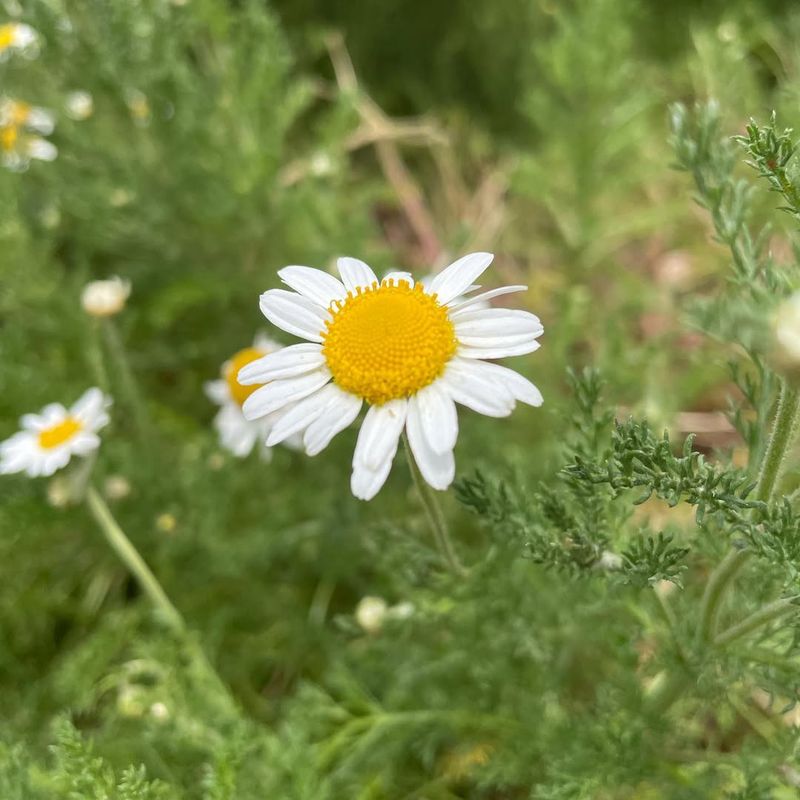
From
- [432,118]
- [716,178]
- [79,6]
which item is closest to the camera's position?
[716,178]

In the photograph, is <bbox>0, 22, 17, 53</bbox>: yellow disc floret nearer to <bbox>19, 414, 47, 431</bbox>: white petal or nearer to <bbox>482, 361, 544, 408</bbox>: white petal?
<bbox>19, 414, 47, 431</bbox>: white petal

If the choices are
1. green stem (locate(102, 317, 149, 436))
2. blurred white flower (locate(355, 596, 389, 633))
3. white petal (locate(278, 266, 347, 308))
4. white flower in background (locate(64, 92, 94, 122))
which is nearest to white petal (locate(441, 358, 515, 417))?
white petal (locate(278, 266, 347, 308))

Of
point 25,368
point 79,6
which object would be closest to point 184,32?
point 79,6

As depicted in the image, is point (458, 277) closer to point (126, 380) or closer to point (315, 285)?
point (315, 285)

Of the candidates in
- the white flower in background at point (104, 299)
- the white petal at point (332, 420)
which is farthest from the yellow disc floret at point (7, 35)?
the white petal at point (332, 420)

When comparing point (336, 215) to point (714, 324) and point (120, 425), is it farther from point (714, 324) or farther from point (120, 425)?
point (714, 324)
